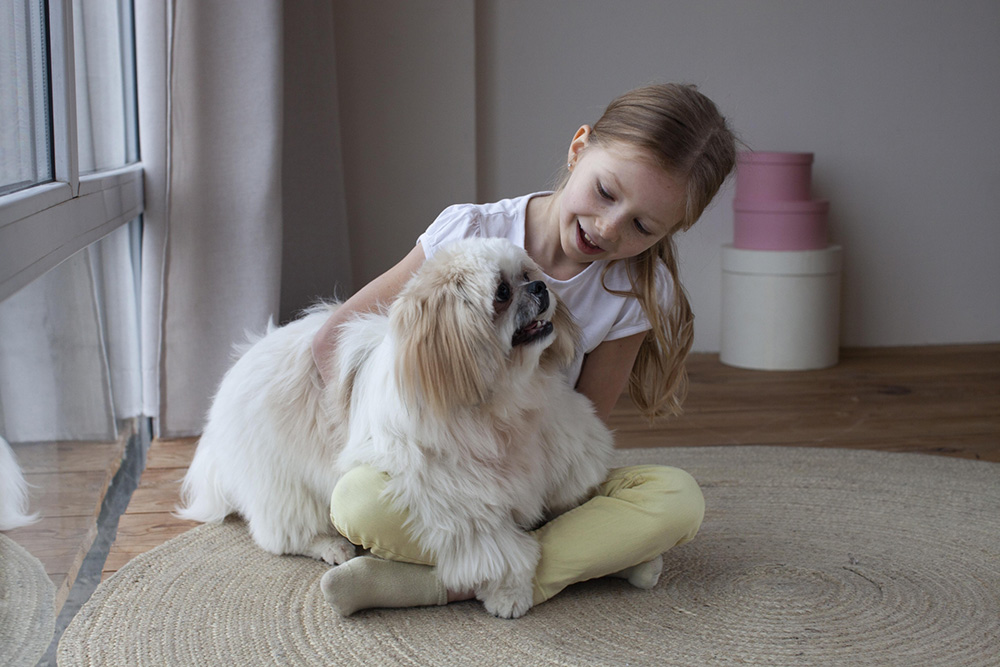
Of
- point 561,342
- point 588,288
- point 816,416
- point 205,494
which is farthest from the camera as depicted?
point 816,416

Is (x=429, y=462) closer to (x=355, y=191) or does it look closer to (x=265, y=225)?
(x=265, y=225)

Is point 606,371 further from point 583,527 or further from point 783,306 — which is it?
point 783,306

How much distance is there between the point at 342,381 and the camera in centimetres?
116

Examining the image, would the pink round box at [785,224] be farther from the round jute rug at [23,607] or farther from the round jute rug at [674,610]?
the round jute rug at [23,607]

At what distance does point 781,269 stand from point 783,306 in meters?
0.11

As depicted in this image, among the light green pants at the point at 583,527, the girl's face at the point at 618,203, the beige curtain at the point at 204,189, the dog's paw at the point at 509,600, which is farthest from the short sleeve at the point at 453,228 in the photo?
the beige curtain at the point at 204,189

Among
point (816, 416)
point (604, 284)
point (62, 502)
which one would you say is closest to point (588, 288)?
point (604, 284)

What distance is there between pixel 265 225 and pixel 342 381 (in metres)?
0.87

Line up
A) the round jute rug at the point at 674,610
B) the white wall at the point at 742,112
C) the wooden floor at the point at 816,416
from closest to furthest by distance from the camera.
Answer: the round jute rug at the point at 674,610
the wooden floor at the point at 816,416
the white wall at the point at 742,112

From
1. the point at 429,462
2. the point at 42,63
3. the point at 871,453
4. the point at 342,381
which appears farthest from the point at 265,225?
the point at 871,453

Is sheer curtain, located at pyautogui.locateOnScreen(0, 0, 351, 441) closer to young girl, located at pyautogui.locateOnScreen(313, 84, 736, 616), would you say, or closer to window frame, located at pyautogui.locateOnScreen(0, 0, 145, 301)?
window frame, located at pyautogui.locateOnScreen(0, 0, 145, 301)

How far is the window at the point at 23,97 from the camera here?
1131 mm

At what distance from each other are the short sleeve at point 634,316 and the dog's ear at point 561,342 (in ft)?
0.80

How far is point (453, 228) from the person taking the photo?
1289 millimetres
